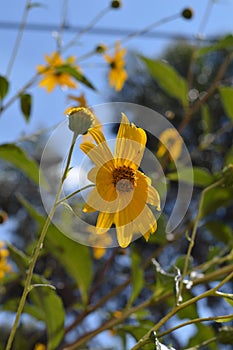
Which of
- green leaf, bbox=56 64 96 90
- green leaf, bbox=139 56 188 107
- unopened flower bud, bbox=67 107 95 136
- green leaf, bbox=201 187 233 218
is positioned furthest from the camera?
green leaf, bbox=139 56 188 107

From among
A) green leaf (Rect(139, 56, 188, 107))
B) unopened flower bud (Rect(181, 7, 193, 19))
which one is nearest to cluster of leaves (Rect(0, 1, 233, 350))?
green leaf (Rect(139, 56, 188, 107))

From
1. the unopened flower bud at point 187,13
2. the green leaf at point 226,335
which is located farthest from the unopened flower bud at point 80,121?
the unopened flower bud at point 187,13

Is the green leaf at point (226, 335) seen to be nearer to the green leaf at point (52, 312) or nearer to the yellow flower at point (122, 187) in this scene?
the yellow flower at point (122, 187)

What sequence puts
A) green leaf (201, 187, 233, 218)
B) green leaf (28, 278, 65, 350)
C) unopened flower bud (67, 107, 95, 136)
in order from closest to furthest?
unopened flower bud (67, 107, 95, 136)
green leaf (28, 278, 65, 350)
green leaf (201, 187, 233, 218)

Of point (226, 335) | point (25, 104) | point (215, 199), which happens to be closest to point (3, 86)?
point (25, 104)

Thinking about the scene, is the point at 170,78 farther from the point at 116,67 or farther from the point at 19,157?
the point at 19,157

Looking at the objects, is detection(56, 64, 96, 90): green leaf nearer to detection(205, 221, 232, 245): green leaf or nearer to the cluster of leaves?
the cluster of leaves
